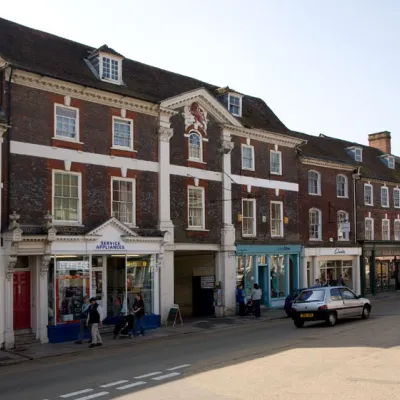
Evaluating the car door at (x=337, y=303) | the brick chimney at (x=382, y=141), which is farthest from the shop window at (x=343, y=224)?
the car door at (x=337, y=303)

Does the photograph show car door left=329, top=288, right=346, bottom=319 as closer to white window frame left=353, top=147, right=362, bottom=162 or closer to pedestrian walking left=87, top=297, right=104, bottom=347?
pedestrian walking left=87, top=297, right=104, bottom=347

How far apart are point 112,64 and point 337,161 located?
59.3 feet

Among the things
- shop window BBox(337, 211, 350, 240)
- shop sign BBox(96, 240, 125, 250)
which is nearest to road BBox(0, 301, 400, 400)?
shop sign BBox(96, 240, 125, 250)

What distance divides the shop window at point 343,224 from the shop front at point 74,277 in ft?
53.8

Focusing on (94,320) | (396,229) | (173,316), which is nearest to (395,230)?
(396,229)

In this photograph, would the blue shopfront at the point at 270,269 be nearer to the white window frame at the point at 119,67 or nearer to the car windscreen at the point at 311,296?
the car windscreen at the point at 311,296

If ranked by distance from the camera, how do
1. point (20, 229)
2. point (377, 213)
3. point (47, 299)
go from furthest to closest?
point (377, 213) < point (47, 299) < point (20, 229)

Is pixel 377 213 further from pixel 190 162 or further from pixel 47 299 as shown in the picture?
pixel 47 299

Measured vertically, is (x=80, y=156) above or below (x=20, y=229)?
above

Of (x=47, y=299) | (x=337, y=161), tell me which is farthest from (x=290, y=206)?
(x=47, y=299)

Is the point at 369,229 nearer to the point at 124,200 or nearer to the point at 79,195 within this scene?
the point at 124,200

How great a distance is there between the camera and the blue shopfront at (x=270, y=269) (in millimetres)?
29062

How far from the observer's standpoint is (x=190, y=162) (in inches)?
1038

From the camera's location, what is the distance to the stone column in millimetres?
27688
